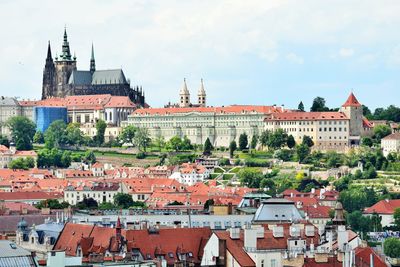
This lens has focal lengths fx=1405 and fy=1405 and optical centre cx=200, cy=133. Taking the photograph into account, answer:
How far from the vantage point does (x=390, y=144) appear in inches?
5832

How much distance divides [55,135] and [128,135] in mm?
9020

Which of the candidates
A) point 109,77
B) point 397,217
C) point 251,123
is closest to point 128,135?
point 251,123

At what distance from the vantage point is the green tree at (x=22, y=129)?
173 m

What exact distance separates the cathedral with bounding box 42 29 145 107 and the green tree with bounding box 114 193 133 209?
8120cm

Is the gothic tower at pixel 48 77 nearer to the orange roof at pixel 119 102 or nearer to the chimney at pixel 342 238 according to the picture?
the orange roof at pixel 119 102

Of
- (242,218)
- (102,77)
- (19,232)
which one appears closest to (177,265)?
(19,232)

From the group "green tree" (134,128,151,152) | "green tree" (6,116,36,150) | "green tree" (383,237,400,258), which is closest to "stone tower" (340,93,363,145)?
"green tree" (134,128,151,152)

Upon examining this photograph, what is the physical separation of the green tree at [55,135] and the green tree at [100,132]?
13.4ft

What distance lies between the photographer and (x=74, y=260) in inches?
1609

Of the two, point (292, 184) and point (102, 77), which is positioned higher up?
point (102, 77)

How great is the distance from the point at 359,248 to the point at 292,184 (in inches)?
3289

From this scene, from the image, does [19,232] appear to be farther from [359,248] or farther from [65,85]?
[65,85]

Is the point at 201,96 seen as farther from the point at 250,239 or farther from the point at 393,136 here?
the point at 250,239

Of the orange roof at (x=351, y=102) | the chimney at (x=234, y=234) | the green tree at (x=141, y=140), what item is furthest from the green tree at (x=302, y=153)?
the chimney at (x=234, y=234)
